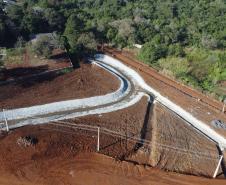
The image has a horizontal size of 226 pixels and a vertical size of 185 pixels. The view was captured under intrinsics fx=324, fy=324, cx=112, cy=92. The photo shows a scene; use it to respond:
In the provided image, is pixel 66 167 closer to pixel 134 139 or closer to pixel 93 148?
pixel 93 148

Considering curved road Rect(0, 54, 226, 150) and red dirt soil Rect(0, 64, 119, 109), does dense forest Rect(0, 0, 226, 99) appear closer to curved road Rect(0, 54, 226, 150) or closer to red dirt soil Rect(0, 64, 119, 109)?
curved road Rect(0, 54, 226, 150)

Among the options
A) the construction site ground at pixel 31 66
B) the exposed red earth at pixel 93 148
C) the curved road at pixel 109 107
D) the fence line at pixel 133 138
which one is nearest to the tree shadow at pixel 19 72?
the construction site ground at pixel 31 66

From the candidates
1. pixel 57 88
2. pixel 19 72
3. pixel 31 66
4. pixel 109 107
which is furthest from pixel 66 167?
pixel 31 66

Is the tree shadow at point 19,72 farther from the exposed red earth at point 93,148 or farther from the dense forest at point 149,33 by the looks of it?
the dense forest at point 149,33

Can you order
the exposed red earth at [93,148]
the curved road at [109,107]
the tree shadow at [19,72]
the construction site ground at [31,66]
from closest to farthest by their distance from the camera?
the exposed red earth at [93,148], the curved road at [109,107], the tree shadow at [19,72], the construction site ground at [31,66]

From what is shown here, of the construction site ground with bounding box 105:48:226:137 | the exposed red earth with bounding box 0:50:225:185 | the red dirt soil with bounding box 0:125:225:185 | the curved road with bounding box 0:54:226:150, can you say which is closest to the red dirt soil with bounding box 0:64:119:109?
the exposed red earth with bounding box 0:50:225:185

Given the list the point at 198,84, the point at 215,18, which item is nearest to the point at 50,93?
the point at 198,84
